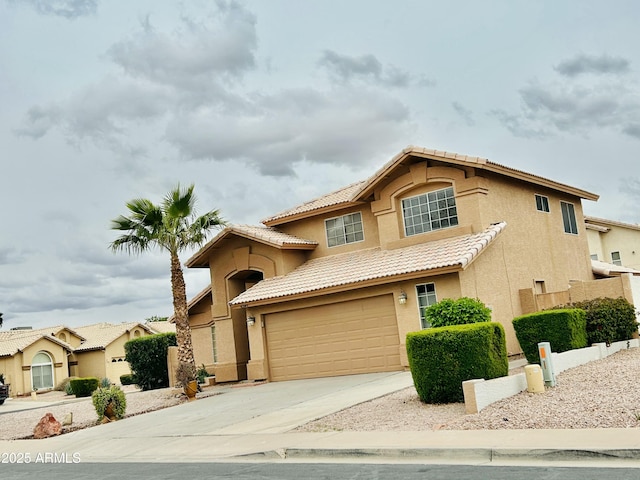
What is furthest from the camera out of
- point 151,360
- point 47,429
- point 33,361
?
point 33,361

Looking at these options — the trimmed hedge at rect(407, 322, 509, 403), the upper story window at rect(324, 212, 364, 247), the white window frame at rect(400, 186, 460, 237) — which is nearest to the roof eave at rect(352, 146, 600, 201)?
the white window frame at rect(400, 186, 460, 237)

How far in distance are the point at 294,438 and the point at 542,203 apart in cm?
1615

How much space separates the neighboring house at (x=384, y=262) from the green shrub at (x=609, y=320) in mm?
3440

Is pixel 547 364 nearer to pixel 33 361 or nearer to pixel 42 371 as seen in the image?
pixel 33 361

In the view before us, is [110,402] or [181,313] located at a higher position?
[181,313]

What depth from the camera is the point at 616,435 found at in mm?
9750

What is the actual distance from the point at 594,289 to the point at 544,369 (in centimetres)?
825

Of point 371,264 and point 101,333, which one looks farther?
point 101,333

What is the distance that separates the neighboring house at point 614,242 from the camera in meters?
45.5

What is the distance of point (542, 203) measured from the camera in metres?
25.5

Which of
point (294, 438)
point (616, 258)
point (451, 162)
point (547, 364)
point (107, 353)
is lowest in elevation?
point (294, 438)

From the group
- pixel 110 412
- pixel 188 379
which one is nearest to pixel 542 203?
pixel 188 379

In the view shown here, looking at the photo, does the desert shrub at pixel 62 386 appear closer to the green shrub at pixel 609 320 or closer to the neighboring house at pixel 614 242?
the neighboring house at pixel 614 242

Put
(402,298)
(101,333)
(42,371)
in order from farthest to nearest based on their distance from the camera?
(101,333) < (42,371) < (402,298)
